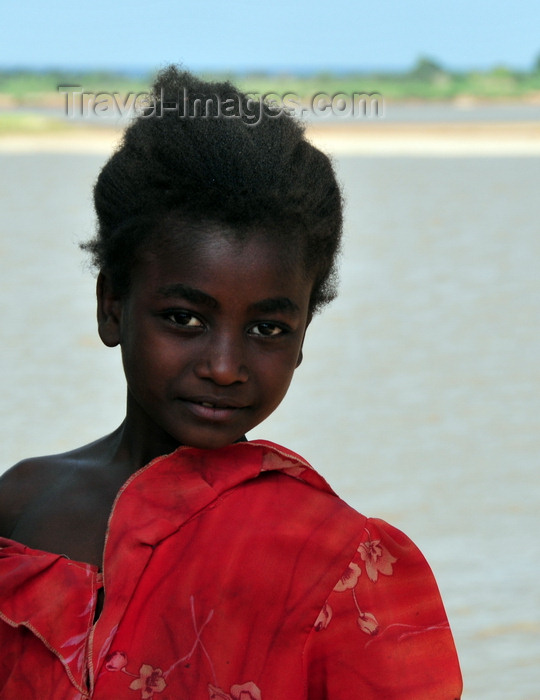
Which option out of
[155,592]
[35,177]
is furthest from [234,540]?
[35,177]

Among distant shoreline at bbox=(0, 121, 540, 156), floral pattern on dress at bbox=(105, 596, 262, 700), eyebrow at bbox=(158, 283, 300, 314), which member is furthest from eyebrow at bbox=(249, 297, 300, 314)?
distant shoreline at bbox=(0, 121, 540, 156)

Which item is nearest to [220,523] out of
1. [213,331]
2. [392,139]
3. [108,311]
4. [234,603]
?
[234,603]

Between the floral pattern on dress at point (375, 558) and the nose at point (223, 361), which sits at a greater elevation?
the nose at point (223, 361)

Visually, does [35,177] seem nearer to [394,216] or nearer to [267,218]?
[394,216]

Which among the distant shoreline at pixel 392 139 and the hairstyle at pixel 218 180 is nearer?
the hairstyle at pixel 218 180

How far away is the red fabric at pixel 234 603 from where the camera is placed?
1.36 m

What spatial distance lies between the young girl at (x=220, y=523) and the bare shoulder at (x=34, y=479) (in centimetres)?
12

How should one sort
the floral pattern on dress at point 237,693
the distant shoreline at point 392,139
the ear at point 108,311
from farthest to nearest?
the distant shoreline at point 392,139, the ear at point 108,311, the floral pattern on dress at point 237,693

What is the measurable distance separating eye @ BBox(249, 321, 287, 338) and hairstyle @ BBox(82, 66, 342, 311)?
3.6 inches

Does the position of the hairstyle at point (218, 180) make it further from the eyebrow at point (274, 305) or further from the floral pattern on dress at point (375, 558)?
the floral pattern on dress at point (375, 558)

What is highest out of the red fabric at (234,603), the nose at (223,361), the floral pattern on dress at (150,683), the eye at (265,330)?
the eye at (265,330)

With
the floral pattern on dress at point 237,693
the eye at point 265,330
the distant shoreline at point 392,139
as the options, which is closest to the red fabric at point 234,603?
the floral pattern on dress at point 237,693

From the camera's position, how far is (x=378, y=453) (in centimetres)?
471

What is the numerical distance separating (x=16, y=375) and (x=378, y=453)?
1998 millimetres
